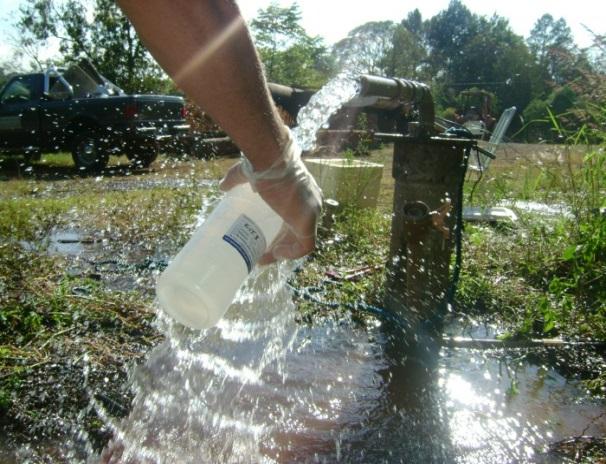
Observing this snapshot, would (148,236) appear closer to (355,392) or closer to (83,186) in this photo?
(355,392)

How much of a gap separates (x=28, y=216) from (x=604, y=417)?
5.19 m

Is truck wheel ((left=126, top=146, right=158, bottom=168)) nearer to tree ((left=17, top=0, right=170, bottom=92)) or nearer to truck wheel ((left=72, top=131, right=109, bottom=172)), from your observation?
truck wheel ((left=72, top=131, right=109, bottom=172))

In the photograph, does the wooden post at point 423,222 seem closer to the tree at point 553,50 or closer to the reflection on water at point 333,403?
the reflection on water at point 333,403

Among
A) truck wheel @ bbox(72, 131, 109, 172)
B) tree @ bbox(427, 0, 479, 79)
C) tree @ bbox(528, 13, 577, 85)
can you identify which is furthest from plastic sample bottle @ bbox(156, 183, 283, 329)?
tree @ bbox(427, 0, 479, 79)

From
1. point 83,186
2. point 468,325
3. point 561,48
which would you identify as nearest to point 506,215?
point 561,48

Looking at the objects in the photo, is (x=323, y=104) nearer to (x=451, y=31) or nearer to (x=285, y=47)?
(x=285, y=47)

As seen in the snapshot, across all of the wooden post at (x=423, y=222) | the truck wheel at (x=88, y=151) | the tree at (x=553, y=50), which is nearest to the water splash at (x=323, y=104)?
the wooden post at (x=423, y=222)

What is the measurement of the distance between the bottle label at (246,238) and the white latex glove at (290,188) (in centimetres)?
12

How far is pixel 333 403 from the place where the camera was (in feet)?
7.65

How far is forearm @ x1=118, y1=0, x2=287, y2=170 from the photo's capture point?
1.18 m

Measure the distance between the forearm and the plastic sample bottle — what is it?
0.32 metres

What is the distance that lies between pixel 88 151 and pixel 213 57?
32.2 feet

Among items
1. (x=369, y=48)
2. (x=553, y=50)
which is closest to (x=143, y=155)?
(x=553, y=50)

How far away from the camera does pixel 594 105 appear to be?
3.81 m
